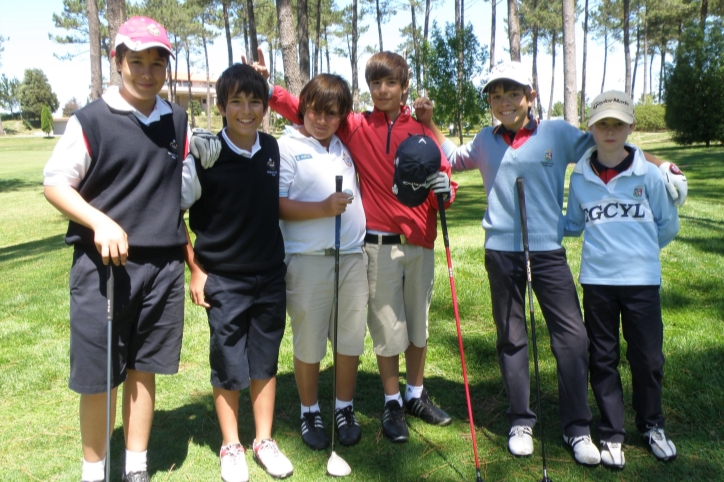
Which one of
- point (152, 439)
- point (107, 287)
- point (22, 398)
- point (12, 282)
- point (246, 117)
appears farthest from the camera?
point (12, 282)

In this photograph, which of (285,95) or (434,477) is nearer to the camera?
(434,477)

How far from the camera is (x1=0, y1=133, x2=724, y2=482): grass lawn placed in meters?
3.18

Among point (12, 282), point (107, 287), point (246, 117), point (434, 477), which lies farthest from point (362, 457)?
point (12, 282)

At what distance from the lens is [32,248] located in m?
10.5

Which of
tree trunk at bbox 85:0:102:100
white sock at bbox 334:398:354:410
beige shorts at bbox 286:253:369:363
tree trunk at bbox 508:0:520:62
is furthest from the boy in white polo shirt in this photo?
tree trunk at bbox 508:0:520:62

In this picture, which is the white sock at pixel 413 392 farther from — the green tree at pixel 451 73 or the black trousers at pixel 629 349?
the green tree at pixel 451 73

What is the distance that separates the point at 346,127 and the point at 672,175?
5.57 ft

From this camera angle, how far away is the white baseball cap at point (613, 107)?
3.12m

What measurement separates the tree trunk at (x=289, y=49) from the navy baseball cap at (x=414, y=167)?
660cm

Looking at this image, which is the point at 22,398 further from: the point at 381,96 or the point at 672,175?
the point at 672,175

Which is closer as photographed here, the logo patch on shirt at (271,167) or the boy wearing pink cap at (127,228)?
the boy wearing pink cap at (127,228)

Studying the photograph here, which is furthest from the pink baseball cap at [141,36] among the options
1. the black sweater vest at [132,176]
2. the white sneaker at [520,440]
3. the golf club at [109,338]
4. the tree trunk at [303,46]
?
the tree trunk at [303,46]

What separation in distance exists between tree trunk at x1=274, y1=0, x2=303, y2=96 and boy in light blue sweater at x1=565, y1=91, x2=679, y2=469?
6.79 m

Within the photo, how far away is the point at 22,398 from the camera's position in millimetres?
4070
